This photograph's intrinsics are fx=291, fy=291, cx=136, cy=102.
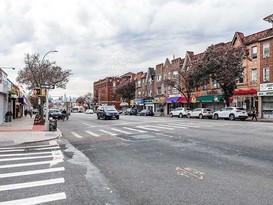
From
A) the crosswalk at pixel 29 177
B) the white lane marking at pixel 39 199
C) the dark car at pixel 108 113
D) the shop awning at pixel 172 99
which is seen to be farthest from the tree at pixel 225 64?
the white lane marking at pixel 39 199

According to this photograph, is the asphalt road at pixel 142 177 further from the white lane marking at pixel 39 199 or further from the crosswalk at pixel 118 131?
the crosswalk at pixel 118 131

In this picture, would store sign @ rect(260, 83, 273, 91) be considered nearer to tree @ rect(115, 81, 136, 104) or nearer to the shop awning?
the shop awning

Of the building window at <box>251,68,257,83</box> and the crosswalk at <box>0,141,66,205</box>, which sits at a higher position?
the building window at <box>251,68,257,83</box>

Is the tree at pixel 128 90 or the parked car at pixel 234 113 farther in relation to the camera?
the tree at pixel 128 90

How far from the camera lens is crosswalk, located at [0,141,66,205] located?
5352 millimetres

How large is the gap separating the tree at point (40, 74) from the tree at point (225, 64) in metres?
21.8

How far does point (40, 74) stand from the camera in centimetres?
3925

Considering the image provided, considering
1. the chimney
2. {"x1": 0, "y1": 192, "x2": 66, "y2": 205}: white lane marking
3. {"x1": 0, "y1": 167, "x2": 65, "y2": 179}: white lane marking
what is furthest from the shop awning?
{"x1": 0, "y1": 192, "x2": 66, "y2": 205}: white lane marking

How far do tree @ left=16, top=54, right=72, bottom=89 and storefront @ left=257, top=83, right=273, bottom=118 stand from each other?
93.7 ft

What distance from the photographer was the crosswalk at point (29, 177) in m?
5.35

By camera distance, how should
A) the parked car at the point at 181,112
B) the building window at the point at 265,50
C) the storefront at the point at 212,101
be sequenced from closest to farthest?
1. the building window at the point at 265,50
2. the parked car at the point at 181,112
3. the storefront at the point at 212,101

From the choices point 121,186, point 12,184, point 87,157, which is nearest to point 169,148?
point 87,157

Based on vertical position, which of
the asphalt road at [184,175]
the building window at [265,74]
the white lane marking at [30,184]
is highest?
the building window at [265,74]

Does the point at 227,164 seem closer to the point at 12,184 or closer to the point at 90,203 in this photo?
the point at 90,203
